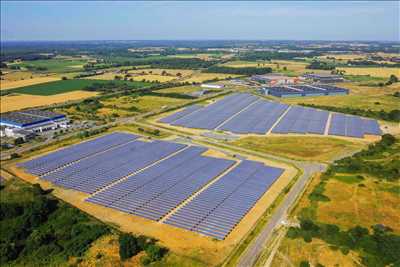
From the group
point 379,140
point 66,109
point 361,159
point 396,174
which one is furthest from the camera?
point 66,109

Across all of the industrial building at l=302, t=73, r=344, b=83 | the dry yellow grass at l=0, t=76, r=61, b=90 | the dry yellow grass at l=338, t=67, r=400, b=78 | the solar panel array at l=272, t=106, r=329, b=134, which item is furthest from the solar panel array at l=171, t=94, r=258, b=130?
the dry yellow grass at l=0, t=76, r=61, b=90

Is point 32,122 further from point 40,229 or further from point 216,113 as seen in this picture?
point 216,113

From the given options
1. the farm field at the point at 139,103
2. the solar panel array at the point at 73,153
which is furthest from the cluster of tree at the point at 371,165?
the farm field at the point at 139,103

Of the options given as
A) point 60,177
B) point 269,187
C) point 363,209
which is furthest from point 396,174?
point 60,177

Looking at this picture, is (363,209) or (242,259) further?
(363,209)

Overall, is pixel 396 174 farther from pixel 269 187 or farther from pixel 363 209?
pixel 269 187

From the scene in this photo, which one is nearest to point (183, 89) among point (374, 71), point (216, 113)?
point (216, 113)
